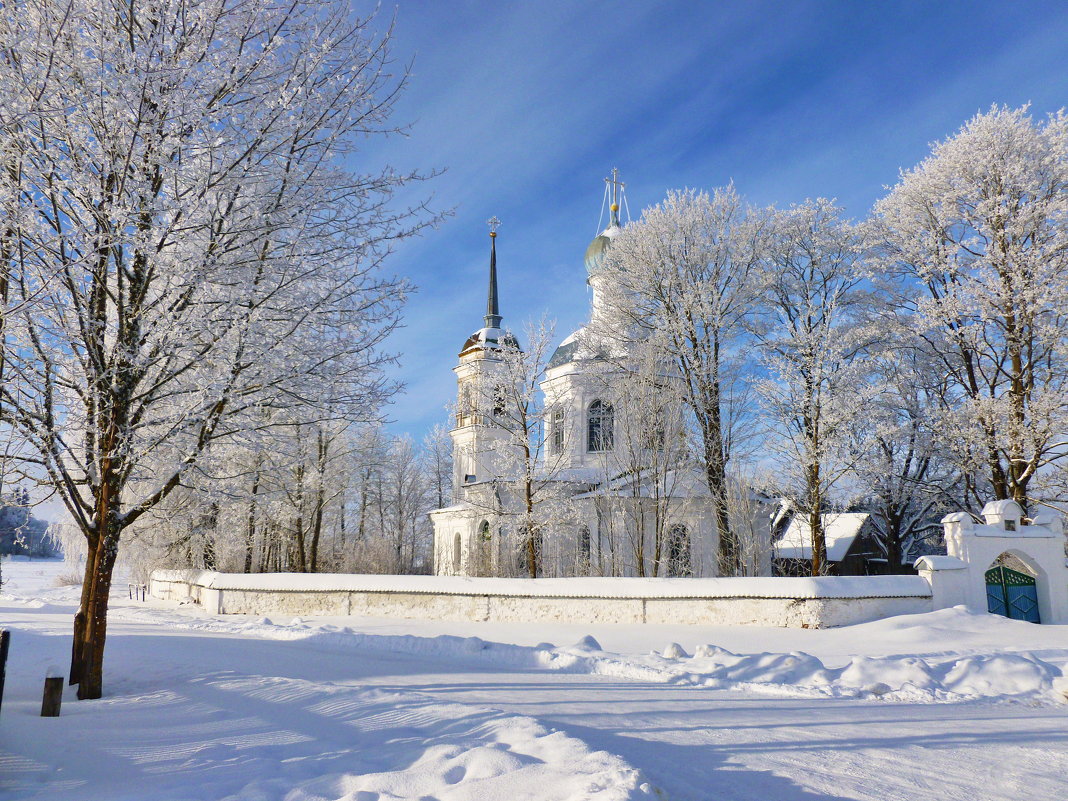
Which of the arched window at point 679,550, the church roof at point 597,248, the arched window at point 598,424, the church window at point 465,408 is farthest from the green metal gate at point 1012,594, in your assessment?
the church window at point 465,408

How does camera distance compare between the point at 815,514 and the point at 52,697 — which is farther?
the point at 815,514

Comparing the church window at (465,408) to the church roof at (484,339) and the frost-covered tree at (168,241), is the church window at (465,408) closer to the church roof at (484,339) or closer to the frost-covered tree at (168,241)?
the church roof at (484,339)

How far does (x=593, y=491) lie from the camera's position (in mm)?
25297

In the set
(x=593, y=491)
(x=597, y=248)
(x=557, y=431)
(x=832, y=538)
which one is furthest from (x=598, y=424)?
(x=832, y=538)

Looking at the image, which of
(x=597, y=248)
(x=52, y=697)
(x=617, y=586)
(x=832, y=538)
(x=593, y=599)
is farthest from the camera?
(x=832, y=538)

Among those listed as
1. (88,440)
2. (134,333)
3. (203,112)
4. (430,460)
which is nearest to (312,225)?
(203,112)

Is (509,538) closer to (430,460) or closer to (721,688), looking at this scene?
(721,688)

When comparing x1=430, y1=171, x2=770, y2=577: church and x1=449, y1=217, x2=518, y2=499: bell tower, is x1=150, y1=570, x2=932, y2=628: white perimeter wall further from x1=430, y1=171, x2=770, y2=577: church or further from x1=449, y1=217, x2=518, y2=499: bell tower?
x1=449, y1=217, x2=518, y2=499: bell tower

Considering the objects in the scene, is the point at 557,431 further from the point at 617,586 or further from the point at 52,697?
the point at 52,697

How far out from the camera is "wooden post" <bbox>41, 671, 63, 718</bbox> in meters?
6.43

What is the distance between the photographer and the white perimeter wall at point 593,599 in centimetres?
1458

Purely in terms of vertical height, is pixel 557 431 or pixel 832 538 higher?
pixel 557 431

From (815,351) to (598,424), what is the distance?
8864mm

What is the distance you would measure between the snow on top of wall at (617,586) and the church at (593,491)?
3.19m
